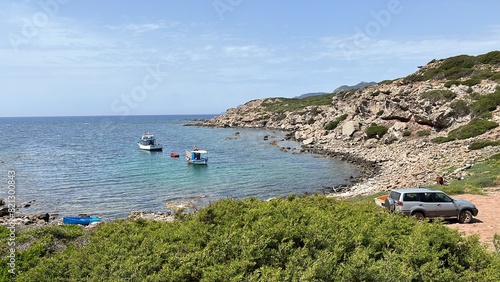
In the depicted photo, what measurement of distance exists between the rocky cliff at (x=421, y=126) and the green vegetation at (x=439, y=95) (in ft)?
0.45

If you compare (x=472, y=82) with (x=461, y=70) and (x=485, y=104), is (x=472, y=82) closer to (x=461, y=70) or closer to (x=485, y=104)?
(x=485, y=104)

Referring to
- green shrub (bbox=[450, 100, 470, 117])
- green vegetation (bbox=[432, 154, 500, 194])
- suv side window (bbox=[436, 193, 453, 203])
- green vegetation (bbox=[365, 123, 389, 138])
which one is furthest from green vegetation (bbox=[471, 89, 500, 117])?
suv side window (bbox=[436, 193, 453, 203])

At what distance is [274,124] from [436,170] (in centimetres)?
9156

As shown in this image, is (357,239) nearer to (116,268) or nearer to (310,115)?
(116,268)

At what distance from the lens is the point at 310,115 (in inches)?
4028

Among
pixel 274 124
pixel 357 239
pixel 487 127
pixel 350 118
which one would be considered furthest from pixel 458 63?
pixel 357 239

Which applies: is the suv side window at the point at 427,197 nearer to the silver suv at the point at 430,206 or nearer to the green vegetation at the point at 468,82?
the silver suv at the point at 430,206

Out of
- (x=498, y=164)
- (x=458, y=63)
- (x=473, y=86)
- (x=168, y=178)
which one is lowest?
(x=168, y=178)

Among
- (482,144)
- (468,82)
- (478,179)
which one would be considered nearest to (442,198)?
(478,179)

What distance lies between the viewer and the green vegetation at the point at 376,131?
190ft

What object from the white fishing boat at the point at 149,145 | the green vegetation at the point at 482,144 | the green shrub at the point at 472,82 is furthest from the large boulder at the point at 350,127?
the white fishing boat at the point at 149,145

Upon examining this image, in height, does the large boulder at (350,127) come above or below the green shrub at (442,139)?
above

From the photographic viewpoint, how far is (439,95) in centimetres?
5650

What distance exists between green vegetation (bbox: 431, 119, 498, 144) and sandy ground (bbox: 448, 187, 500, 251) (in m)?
23.7
